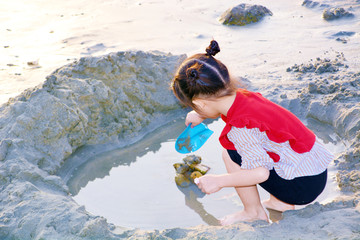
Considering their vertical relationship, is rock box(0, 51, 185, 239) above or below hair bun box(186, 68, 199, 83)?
below

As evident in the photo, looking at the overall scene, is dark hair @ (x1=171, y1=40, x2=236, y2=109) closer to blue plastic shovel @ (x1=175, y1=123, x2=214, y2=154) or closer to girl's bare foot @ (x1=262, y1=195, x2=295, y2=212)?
blue plastic shovel @ (x1=175, y1=123, x2=214, y2=154)

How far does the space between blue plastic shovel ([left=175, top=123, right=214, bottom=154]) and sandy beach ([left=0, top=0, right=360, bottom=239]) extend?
40cm

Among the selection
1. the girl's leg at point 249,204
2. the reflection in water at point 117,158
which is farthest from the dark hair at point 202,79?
the reflection in water at point 117,158

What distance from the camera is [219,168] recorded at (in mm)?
2824

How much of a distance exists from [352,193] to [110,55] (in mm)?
2085

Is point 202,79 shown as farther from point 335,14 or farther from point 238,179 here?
point 335,14

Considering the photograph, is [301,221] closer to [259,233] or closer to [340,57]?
[259,233]

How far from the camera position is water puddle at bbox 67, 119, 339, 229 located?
2.41 m

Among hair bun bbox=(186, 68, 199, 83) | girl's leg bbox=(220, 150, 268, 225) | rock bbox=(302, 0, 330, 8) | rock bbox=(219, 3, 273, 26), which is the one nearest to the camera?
hair bun bbox=(186, 68, 199, 83)

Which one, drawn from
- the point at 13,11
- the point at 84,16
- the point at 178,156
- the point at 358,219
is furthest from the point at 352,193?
the point at 13,11

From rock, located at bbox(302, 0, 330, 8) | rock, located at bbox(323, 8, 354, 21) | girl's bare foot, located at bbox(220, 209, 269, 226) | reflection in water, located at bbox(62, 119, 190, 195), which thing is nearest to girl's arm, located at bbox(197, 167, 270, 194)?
girl's bare foot, located at bbox(220, 209, 269, 226)

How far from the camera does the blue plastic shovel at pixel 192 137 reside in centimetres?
242

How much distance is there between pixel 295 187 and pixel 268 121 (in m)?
0.40

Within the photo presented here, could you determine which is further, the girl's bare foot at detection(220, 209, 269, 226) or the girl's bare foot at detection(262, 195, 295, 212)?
the girl's bare foot at detection(262, 195, 295, 212)
